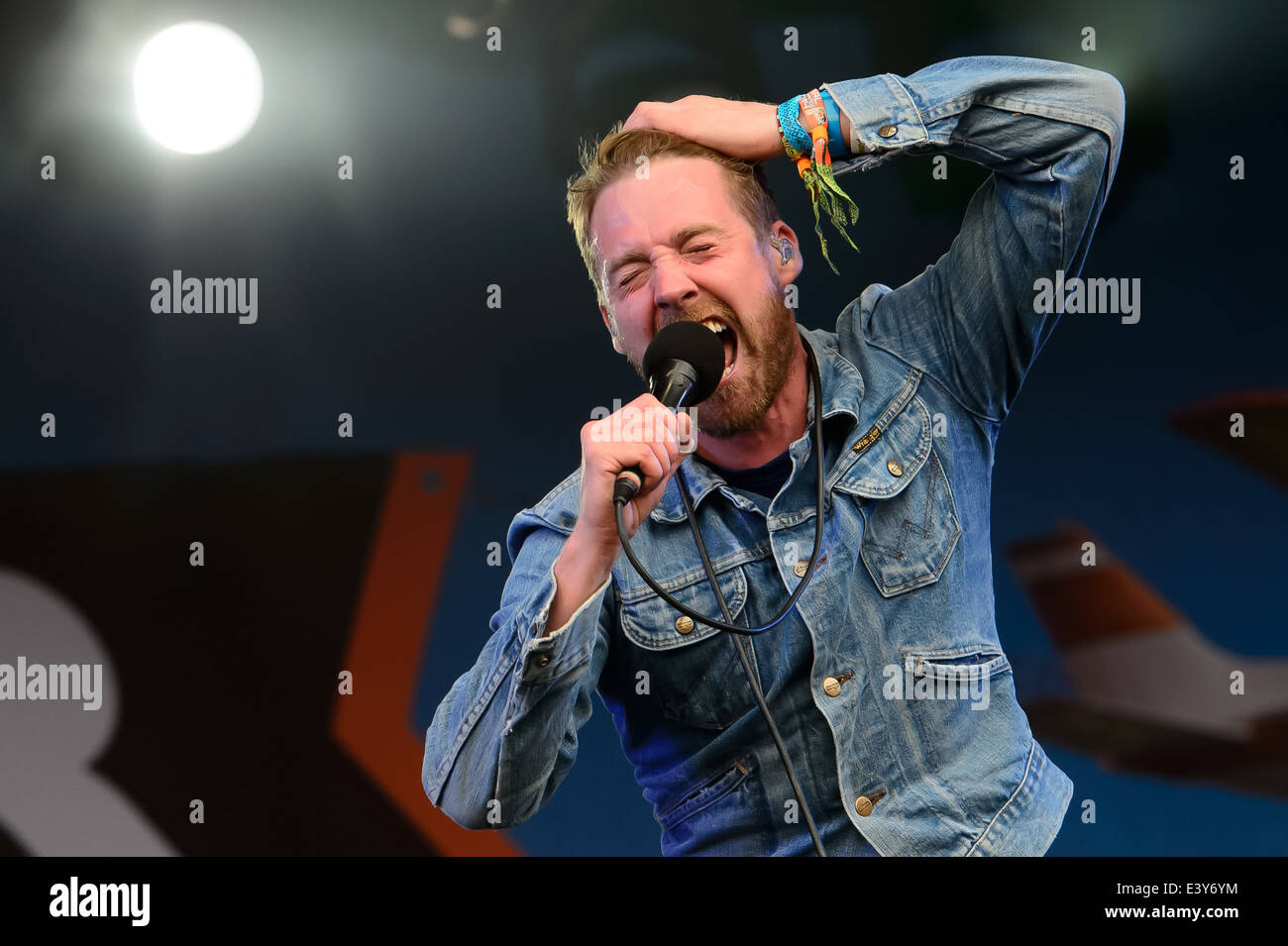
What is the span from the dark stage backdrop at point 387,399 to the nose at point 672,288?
1.09 metres

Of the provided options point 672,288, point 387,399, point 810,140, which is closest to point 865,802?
point 672,288

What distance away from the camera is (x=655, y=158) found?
1.61 m

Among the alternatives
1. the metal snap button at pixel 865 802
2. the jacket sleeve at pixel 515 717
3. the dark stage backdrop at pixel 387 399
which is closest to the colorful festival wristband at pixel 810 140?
the jacket sleeve at pixel 515 717

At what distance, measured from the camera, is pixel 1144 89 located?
2.48 meters

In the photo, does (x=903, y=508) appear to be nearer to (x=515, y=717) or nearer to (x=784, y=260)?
(x=784, y=260)

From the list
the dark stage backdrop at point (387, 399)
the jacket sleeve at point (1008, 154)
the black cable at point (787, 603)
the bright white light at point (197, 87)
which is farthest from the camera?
the dark stage backdrop at point (387, 399)

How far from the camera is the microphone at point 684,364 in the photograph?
1246 millimetres

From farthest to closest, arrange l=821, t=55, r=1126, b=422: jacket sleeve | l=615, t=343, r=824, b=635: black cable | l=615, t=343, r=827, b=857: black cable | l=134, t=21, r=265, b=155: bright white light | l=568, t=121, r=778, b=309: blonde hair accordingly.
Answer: l=134, t=21, r=265, b=155: bright white light → l=568, t=121, r=778, b=309: blonde hair → l=821, t=55, r=1126, b=422: jacket sleeve → l=615, t=343, r=827, b=857: black cable → l=615, t=343, r=824, b=635: black cable

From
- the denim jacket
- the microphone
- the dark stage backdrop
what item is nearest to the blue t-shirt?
the denim jacket

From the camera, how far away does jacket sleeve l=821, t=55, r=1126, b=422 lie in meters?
1.48

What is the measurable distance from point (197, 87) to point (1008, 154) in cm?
177

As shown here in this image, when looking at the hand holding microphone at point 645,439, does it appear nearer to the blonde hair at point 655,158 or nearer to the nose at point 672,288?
the nose at point 672,288

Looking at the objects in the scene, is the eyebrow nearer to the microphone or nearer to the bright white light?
the microphone

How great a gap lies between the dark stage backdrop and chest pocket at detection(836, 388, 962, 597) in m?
1.07
